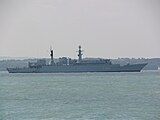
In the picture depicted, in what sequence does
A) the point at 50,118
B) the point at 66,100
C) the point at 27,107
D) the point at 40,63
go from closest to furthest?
1. the point at 50,118
2. the point at 27,107
3. the point at 66,100
4. the point at 40,63

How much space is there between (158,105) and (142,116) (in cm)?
770

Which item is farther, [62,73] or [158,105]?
[62,73]

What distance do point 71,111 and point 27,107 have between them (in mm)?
4540

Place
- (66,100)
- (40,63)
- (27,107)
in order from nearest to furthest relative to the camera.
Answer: (27,107) < (66,100) < (40,63)

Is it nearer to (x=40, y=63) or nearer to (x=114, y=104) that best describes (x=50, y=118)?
(x=114, y=104)

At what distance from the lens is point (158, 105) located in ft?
141

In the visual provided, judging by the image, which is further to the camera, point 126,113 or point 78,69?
point 78,69

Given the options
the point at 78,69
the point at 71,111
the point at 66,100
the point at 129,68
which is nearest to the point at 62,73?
the point at 78,69

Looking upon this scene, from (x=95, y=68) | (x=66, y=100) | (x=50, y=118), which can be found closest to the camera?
(x=50, y=118)

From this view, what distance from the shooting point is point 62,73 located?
14225cm

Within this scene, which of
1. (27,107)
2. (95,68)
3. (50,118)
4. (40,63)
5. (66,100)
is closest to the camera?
(50,118)

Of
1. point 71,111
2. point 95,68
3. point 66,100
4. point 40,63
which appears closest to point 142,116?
point 71,111

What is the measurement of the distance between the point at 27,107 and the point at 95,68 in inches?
3677

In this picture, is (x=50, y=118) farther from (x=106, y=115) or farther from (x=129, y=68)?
(x=129, y=68)
